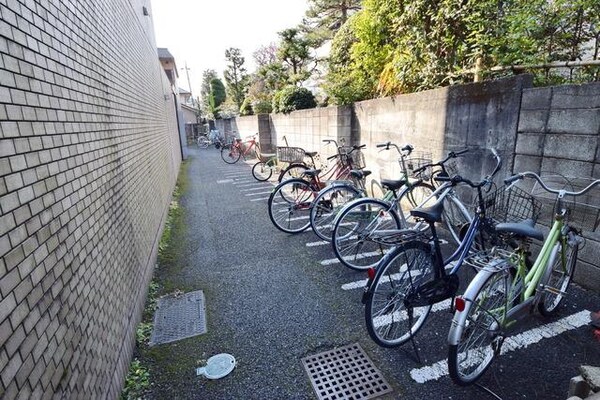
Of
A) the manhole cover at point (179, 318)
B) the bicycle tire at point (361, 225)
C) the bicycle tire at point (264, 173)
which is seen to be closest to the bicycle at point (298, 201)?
the bicycle tire at point (361, 225)

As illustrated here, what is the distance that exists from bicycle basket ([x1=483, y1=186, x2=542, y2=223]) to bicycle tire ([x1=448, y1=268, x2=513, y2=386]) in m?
0.77

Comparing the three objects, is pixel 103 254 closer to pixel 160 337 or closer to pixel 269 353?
pixel 160 337

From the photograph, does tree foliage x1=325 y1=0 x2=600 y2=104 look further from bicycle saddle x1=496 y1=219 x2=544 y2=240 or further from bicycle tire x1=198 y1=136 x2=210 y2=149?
bicycle tire x1=198 y1=136 x2=210 y2=149

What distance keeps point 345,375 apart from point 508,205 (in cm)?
207

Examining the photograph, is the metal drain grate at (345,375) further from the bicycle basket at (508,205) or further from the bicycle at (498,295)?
the bicycle basket at (508,205)

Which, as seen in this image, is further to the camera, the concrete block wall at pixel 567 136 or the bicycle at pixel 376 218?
the bicycle at pixel 376 218

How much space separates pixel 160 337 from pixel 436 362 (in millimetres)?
2293

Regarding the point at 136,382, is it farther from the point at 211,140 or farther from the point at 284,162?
the point at 211,140

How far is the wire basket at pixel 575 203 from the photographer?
2.44 metres

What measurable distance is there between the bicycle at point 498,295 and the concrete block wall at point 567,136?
2.72 feet

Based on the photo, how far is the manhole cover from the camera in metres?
2.85

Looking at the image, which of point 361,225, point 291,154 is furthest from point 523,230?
point 291,154

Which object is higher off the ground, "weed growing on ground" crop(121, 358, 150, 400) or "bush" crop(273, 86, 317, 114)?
"bush" crop(273, 86, 317, 114)

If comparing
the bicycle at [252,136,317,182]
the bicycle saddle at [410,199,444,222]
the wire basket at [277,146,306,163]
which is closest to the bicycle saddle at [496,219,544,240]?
the bicycle saddle at [410,199,444,222]
